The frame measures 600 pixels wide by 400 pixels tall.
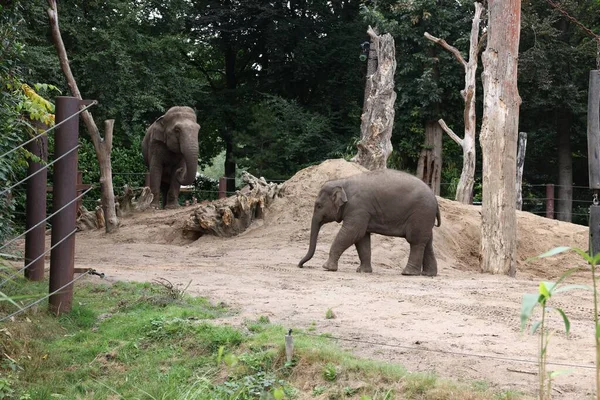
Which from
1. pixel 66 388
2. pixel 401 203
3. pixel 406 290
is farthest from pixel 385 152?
pixel 66 388

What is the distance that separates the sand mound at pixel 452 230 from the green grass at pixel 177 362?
301 inches

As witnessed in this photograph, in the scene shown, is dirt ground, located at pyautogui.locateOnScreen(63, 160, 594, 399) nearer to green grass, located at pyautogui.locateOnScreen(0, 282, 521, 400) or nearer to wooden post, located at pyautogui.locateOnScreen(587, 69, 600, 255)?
green grass, located at pyautogui.locateOnScreen(0, 282, 521, 400)

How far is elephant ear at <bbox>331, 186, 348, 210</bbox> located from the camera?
12.6 metres

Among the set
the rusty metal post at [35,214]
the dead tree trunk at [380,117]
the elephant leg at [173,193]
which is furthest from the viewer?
the elephant leg at [173,193]

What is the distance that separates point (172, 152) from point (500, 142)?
10.3m

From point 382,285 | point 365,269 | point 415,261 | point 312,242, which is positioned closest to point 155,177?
point 312,242

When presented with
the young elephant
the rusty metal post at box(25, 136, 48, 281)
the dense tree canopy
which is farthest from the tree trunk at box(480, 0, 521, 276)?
the dense tree canopy

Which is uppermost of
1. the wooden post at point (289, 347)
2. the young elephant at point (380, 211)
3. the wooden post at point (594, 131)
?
the wooden post at point (594, 131)

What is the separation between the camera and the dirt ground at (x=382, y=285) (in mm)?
6191

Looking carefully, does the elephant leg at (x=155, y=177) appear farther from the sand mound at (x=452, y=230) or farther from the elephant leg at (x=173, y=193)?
the sand mound at (x=452, y=230)

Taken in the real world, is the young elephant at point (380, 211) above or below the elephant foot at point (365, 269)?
above

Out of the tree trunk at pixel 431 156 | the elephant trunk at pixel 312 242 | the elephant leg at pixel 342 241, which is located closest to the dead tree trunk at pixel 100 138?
the elephant trunk at pixel 312 242

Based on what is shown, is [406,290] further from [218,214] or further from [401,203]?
[218,214]

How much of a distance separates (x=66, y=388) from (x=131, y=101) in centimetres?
1975
